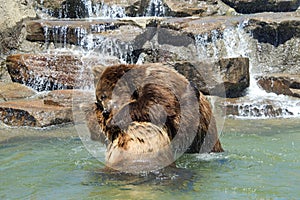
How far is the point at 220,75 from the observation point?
11664 mm

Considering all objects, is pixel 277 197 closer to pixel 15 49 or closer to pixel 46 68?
pixel 46 68

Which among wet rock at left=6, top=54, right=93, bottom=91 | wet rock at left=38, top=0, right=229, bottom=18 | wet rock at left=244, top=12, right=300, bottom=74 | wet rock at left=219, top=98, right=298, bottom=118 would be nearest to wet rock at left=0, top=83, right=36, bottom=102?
wet rock at left=6, top=54, right=93, bottom=91

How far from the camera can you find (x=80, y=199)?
13.6ft

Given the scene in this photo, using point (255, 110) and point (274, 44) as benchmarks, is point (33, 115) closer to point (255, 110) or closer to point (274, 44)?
point (255, 110)

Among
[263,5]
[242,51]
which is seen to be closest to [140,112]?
[242,51]

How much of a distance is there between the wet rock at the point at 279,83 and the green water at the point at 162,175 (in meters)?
5.51

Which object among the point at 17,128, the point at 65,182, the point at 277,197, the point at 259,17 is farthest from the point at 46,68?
the point at 277,197

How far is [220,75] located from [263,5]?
335 inches

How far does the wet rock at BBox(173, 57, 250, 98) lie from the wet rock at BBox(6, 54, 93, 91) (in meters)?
2.51

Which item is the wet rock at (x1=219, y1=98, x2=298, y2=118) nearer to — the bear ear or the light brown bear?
the light brown bear

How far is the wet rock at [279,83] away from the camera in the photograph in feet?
41.9

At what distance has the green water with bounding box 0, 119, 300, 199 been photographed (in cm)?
421

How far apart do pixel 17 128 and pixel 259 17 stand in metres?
9.36

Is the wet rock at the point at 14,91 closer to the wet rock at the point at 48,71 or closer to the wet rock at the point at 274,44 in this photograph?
the wet rock at the point at 48,71
